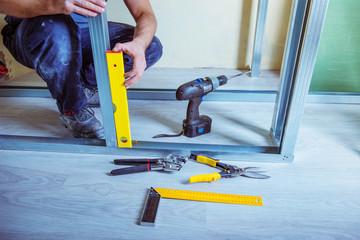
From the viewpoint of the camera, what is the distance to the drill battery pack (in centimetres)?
121

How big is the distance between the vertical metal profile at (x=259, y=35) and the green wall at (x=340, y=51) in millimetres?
409

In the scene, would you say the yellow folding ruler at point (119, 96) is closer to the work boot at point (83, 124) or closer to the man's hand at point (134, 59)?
the man's hand at point (134, 59)

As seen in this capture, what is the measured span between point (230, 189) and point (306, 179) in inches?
11.9

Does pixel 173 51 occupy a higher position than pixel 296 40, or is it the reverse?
pixel 296 40

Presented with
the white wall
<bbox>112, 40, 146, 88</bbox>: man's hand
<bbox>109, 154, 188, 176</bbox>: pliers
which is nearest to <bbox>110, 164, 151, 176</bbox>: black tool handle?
<bbox>109, 154, 188, 176</bbox>: pliers

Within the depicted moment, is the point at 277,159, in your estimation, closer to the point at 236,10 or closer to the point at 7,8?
the point at 7,8

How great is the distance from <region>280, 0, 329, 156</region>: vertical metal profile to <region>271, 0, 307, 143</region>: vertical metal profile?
41 mm

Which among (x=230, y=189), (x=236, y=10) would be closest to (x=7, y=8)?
(x=230, y=189)

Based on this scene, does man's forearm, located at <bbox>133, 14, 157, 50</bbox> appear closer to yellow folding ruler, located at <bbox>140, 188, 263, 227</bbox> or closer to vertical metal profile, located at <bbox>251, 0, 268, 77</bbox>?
yellow folding ruler, located at <bbox>140, 188, 263, 227</bbox>

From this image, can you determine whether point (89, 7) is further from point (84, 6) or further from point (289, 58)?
point (289, 58)

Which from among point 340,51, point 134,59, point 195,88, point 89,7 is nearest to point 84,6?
point 89,7

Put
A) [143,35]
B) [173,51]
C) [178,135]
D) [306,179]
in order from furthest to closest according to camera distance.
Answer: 1. [173,51]
2. [178,135]
3. [143,35]
4. [306,179]

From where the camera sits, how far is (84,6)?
80 cm

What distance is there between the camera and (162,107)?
5.19ft
